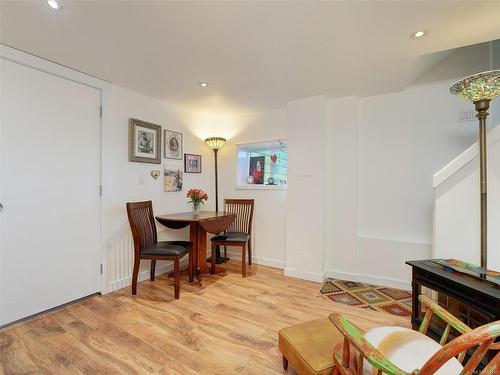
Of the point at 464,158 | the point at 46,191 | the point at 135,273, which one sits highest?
the point at 464,158

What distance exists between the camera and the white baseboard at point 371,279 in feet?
8.65

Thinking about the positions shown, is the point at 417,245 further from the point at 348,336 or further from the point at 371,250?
the point at 348,336

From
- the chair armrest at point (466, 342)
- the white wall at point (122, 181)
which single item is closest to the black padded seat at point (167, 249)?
the white wall at point (122, 181)

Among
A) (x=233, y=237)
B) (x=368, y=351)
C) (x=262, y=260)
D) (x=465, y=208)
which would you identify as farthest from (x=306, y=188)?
(x=368, y=351)

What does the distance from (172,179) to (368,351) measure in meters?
2.88

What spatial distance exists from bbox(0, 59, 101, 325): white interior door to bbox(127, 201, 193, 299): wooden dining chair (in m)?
0.38

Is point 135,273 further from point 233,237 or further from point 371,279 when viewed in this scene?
point 371,279

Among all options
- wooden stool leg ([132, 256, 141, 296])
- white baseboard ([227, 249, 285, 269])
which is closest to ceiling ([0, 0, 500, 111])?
wooden stool leg ([132, 256, 141, 296])

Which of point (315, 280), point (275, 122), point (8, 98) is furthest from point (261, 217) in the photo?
point (8, 98)

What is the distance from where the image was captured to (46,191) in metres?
2.09

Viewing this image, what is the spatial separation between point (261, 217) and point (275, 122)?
4.55 ft

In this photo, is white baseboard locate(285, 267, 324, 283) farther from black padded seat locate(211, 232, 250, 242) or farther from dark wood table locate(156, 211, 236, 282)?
dark wood table locate(156, 211, 236, 282)

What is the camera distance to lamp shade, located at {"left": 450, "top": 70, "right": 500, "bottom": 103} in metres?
1.53

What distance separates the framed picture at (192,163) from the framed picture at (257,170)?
0.82m
